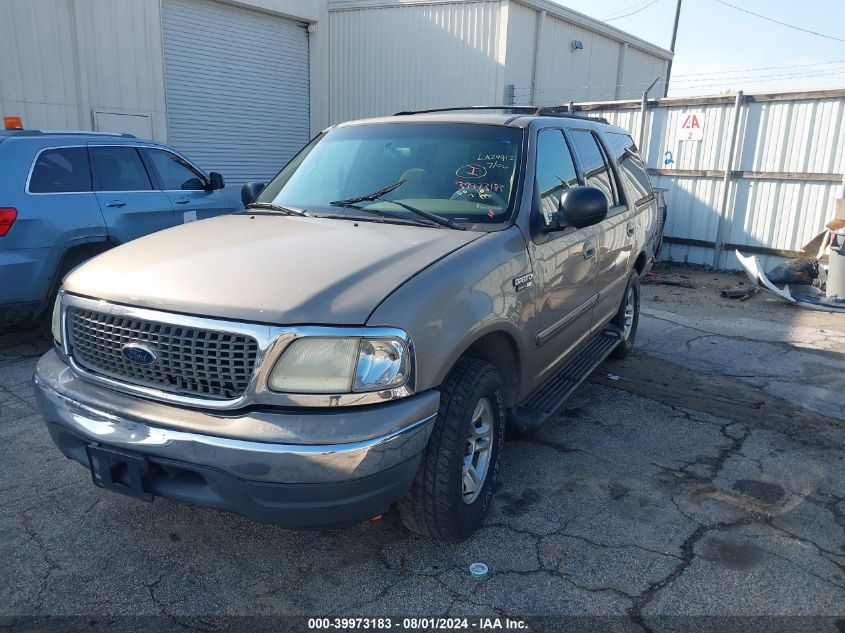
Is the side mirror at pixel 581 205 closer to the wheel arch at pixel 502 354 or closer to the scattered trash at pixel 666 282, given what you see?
the wheel arch at pixel 502 354

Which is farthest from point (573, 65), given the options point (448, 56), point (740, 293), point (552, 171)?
point (552, 171)

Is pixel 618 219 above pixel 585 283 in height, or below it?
above

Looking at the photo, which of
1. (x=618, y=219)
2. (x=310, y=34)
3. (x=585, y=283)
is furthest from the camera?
(x=310, y=34)

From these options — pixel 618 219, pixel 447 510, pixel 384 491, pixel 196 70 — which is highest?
pixel 196 70

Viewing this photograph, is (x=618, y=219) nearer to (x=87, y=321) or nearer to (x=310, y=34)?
(x=87, y=321)

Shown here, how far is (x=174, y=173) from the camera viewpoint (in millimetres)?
7250

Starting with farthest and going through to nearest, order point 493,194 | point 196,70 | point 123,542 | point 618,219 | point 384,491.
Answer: point 196,70
point 618,219
point 493,194
point 123,542
point 384,491

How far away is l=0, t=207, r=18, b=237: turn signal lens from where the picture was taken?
5391mm

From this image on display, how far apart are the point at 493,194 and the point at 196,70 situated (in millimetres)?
11255

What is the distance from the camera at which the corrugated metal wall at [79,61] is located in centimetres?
992

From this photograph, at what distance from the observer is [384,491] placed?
8.24ft

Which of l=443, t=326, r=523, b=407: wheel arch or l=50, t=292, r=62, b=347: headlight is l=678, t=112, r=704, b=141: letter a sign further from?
l=50, t=292, r=62, b=347: headlight

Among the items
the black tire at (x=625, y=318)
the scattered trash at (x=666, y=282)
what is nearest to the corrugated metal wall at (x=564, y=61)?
the scattered trash at (x=666, y=282)

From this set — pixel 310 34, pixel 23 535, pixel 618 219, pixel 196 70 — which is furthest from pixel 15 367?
pixel 310 34
